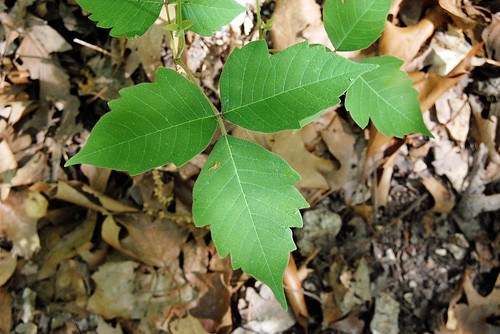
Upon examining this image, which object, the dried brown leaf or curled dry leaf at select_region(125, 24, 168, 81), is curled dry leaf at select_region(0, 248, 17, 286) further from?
the dried brown leaf

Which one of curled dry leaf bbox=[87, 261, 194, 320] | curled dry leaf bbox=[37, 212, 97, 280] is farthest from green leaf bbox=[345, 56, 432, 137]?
curled dry leaf bbox=[37, 212, 97, 280]

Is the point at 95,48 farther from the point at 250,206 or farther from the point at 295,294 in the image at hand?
the point at 295,294

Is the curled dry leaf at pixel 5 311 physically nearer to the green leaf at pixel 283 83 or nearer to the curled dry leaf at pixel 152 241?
the curled dry leaf at pixel 152 241

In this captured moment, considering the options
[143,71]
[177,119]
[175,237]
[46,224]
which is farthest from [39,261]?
[177,119]

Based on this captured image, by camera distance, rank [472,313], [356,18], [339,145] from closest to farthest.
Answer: [356,18], [472,313], [339,145]

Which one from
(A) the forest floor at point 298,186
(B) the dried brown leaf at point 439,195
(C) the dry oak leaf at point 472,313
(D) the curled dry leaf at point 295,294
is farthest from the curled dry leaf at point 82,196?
(C) the dry oak leaf at point 472,313

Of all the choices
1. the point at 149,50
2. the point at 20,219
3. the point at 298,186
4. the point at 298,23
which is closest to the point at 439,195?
the point at 298,186
